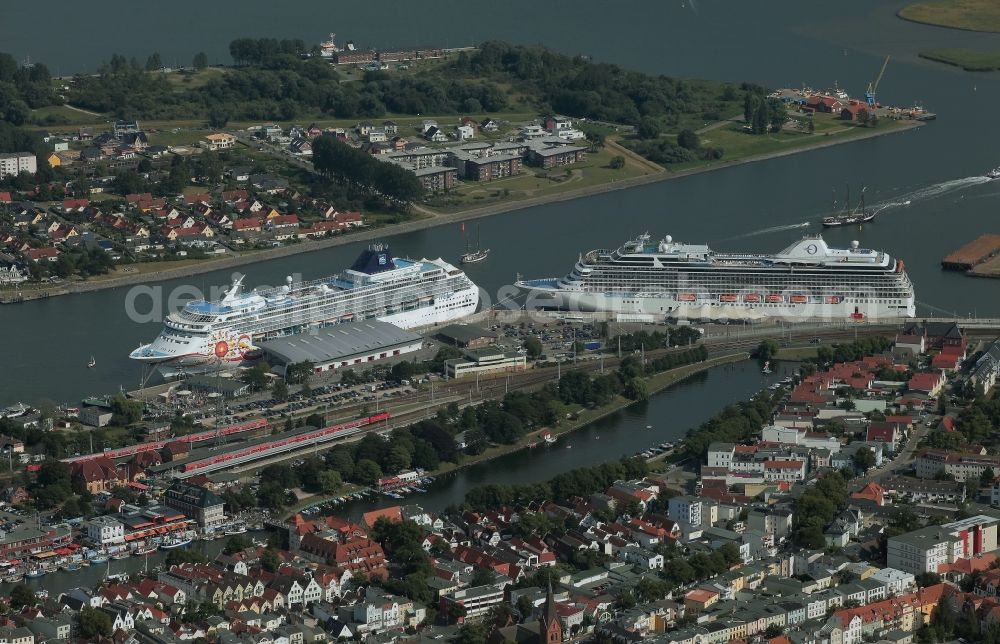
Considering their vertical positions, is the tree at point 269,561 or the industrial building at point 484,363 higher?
the tree at point 269,561

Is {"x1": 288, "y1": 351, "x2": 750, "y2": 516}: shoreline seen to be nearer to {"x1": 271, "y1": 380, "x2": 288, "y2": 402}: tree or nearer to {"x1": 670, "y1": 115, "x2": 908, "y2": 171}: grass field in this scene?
{"x1": 271, "y1": 380, "x2": 288, "y2": 402}: tree

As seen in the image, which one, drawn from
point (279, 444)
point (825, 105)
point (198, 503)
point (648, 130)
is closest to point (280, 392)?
point (279, 444)

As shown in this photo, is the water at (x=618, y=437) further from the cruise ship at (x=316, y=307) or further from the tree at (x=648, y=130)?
the tree at (x=648, y=130)

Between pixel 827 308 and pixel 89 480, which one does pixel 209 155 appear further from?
pixel 89 480

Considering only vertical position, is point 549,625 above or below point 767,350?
above

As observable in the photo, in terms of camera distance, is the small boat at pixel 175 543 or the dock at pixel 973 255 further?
the dock at pixel 973 255

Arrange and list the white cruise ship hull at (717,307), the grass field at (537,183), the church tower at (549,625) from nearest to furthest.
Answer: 1. the church tower at (549,625)
2. the white cruise ship hull at (717,307)
3. the grass field at (537,183)

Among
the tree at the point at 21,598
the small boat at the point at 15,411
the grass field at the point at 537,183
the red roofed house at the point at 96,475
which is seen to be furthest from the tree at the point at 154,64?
the tree at the point at 21,598

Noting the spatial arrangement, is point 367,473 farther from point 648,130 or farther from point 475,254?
point 648,130
